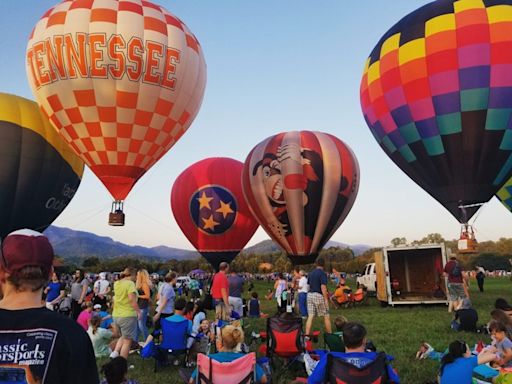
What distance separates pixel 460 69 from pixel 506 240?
84541 millimetres

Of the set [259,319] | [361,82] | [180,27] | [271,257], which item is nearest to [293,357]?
[259,319]

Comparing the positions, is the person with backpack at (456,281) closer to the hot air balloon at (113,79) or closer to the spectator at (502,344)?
the spectator at (502,344)

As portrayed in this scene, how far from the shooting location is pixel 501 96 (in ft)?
43.6

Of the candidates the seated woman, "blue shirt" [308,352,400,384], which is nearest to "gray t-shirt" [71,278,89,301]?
the seated woman

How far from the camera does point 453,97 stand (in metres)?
13.9

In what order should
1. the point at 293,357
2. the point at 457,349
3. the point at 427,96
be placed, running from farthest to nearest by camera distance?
the point at 427,96 < the point at 293,357 < the point at 457,349

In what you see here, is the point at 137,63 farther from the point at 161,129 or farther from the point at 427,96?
the point at 427,96

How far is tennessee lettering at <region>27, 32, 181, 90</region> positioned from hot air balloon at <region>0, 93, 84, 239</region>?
4.16 metres

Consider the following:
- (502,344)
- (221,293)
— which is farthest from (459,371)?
(221,293)

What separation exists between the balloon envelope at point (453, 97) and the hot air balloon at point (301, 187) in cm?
287

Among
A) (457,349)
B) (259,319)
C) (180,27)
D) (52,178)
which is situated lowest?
(259,319)

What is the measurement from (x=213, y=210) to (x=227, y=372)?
56.6 ft

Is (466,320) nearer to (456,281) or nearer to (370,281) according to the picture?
(456,281)

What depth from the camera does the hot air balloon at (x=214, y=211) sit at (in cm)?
2112
